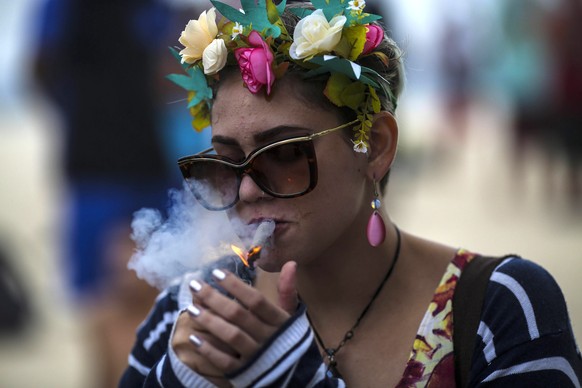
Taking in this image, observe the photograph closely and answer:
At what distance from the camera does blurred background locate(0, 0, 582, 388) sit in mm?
4445

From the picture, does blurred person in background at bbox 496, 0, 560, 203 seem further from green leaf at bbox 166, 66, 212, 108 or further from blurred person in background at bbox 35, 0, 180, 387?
→ green leaf at bbox 166, 66, 212, 108

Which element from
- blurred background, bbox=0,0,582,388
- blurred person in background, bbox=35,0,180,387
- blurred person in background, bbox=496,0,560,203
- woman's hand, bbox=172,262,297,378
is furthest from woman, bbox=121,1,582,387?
blurred person in background, bbox=496,0,560,203

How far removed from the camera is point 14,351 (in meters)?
5.91

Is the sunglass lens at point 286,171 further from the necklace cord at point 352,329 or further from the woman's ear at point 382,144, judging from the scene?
the necklace cord at point 352,329

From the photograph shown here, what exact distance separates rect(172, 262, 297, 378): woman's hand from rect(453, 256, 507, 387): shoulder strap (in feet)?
1.62

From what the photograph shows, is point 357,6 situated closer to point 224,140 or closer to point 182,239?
point 224,140

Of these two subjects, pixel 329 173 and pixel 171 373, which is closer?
pixel 171 373

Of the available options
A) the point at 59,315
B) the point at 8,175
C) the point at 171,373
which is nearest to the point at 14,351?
the point at 59,315

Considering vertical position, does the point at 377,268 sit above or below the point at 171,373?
below

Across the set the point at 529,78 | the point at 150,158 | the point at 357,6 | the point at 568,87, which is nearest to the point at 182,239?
Answer: the point at 357,6

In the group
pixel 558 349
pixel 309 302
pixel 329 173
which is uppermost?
pixel 329 173

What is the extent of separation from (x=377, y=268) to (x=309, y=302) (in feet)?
0.66

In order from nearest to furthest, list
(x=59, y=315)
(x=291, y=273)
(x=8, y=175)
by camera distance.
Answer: (x=291, y=273) < (x=59, y=315) < (x=8, y=175)

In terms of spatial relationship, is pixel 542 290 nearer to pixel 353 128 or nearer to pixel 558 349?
pixel 558 349
